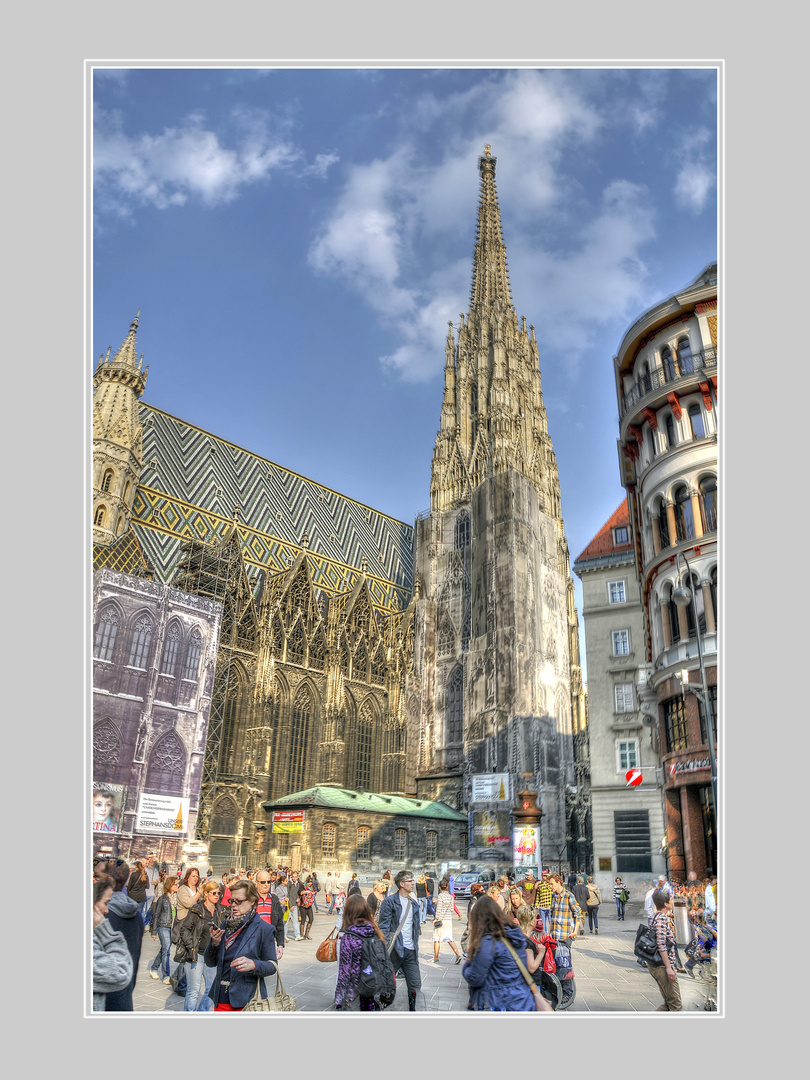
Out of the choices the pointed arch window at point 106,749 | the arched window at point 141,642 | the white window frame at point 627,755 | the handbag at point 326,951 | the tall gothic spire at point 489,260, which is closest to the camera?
the handbag at point 326,951

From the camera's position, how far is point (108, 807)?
1265 inches

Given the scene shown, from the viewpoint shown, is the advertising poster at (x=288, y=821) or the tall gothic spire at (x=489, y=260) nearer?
the advertising poster at (x=288, y=821)

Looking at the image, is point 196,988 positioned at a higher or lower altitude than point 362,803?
→ higher

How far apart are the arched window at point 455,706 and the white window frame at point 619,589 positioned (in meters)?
15.8

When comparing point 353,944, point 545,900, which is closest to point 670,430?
point 545,900

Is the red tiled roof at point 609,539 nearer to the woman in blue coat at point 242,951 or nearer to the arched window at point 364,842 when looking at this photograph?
the arched window at point 364,842

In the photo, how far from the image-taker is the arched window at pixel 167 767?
3453 cm

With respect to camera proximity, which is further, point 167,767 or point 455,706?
point 455,706

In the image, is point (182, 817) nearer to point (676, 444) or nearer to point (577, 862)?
point (676, 444)

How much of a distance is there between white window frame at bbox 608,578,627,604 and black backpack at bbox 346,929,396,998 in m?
30.8

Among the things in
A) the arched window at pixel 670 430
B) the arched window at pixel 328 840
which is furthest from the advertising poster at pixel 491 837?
the arched window at pixel 670 430

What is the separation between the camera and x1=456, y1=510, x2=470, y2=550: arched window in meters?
54.1

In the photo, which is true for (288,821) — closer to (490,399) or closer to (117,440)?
(117,440)

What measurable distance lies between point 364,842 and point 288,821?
3.93 meters
